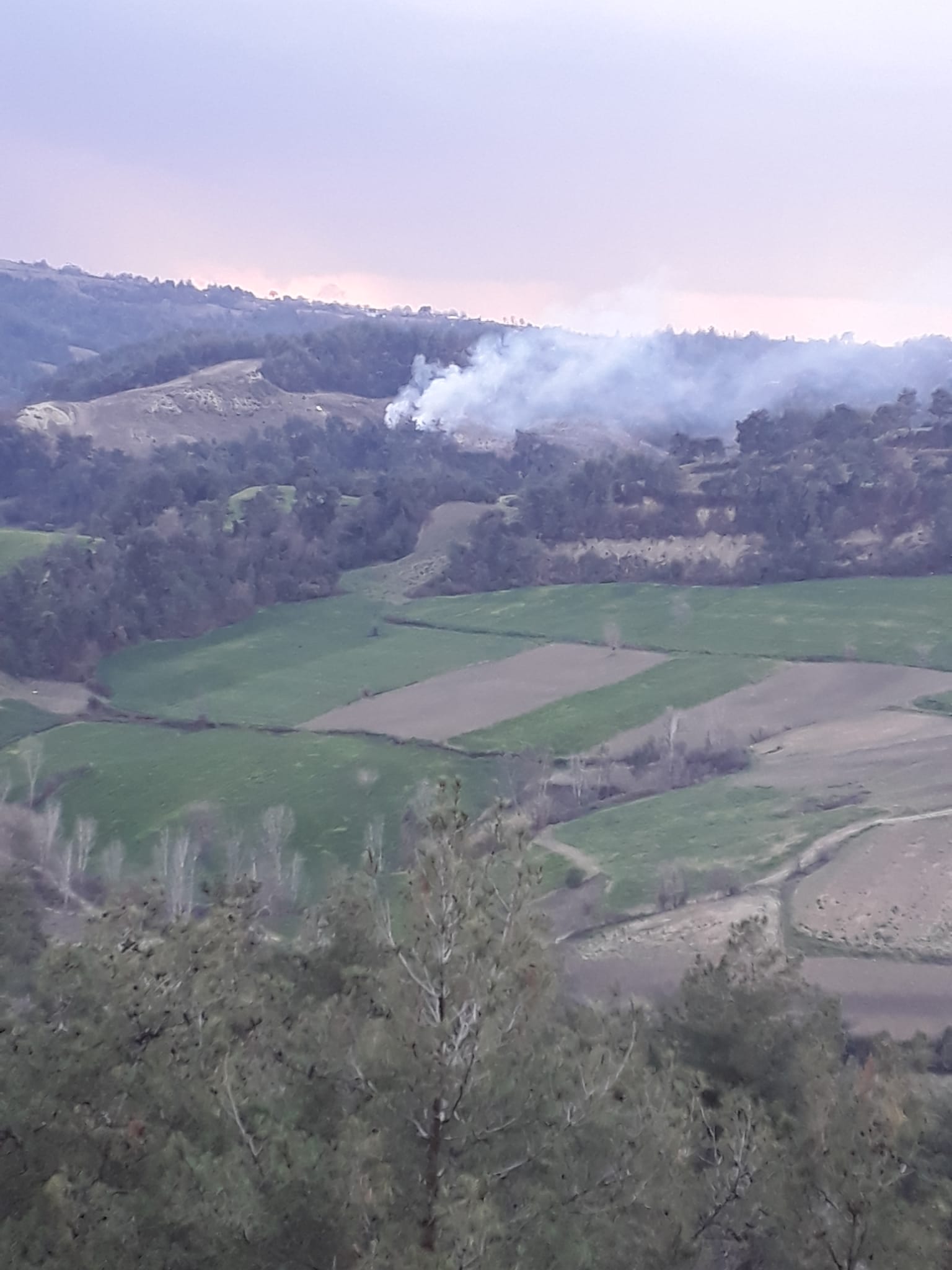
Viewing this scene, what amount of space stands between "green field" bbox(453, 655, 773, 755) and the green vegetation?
43465 mm

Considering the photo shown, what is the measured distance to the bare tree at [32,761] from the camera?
50.6 metres

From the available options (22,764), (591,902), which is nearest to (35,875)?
(22,764)

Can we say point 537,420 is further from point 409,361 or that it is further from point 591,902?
point 591,902

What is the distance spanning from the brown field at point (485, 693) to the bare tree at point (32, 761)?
12.1 m

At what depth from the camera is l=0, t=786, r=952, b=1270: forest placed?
1041 centimetres

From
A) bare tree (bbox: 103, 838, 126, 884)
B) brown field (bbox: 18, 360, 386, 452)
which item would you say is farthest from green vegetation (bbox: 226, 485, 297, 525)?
bare tree (bbox: 103, 838, 126, 884)

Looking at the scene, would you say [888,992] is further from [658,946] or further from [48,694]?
[48,694]

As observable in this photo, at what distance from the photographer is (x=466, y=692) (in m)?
61.2

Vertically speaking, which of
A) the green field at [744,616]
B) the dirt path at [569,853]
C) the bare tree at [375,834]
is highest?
the green field at [744,616]

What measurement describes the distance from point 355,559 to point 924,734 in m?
53.3

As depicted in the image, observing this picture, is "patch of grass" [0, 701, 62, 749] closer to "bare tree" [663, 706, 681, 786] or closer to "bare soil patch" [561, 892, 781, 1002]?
"bare tree" [663, 706, 681, 786]

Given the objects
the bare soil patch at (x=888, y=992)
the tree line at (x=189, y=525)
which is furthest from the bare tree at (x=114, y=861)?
the tree line at (x=189, y=525)

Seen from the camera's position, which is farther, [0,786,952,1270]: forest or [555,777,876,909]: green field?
[555,777,876,909]: green field

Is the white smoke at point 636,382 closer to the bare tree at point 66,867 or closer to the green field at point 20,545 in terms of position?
the green field at point 20,545
